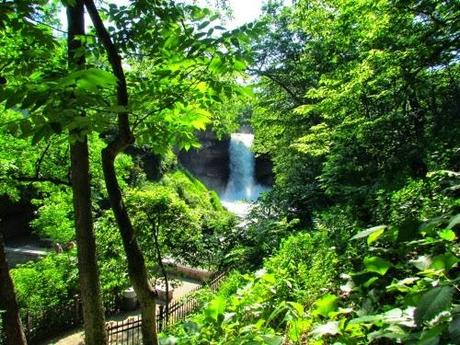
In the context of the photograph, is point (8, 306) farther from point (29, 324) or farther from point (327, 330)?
point (327, 330)

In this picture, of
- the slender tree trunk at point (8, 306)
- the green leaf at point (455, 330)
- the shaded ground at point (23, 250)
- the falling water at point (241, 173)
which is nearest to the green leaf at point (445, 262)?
the green leaf at point (455, 330)

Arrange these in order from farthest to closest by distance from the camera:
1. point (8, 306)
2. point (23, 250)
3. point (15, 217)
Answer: point (15, 217)
point (23, 250)
point (8, 306)

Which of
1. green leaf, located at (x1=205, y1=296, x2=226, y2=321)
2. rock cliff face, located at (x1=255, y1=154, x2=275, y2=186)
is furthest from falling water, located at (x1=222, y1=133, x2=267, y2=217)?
green leaf, located at (x1=205, y1=296, x2=226, y2=321)

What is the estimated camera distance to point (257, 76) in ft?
65.6

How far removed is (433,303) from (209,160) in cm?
3747

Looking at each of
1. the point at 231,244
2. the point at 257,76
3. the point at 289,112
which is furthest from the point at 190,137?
the point at 257,76

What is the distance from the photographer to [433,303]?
875 millimetres

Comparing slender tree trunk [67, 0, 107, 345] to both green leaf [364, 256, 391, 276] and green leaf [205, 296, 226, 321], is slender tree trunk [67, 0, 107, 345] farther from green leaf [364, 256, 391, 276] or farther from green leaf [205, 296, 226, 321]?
green leaf [364, 256, 391, 276]

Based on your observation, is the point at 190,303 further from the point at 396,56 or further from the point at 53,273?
the point at 396,56

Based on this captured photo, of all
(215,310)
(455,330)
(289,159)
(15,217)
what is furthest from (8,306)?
(15,217)

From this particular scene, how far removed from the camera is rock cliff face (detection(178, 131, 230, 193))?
3769 cm

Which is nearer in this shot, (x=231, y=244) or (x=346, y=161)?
(x=346, y=161)

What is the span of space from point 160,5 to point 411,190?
4.31 m

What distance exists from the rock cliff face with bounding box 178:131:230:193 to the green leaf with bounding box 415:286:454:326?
36.6 metres
